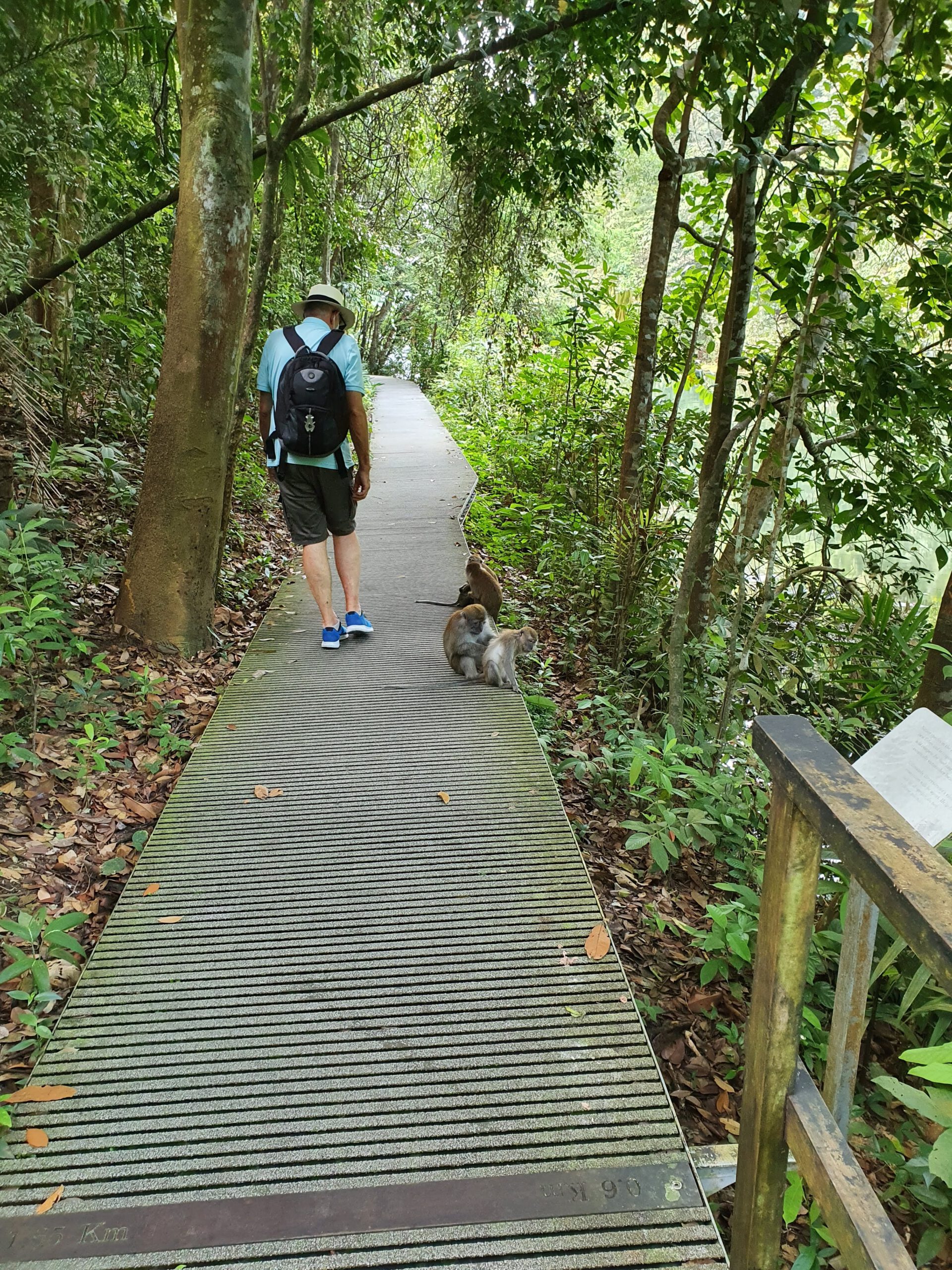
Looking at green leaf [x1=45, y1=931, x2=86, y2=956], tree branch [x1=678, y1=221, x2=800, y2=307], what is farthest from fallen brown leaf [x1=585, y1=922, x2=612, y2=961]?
tree branch [x1=678, y1=221, x2=800, y2=307]

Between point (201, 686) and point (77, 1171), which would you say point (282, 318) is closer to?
point (201, 686)

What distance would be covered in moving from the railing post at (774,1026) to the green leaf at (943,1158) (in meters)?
0.25

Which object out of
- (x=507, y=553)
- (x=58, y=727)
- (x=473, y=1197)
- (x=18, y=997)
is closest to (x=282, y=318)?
(x=507, y=553)

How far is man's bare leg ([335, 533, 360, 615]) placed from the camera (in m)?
5.12

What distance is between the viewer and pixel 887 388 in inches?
159

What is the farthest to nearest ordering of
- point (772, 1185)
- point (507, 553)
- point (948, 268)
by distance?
point (507, 553)
point (948, 268)
point (772, 1185)

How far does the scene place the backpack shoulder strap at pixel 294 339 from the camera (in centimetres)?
457

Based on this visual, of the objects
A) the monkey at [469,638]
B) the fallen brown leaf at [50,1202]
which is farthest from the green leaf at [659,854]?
the fallen brown leaf at [50,1202]

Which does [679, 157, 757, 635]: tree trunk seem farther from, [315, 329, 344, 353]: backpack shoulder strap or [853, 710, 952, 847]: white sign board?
[853, 710, 952, 847]: white sign board

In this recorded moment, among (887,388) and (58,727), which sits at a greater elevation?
(887,388)

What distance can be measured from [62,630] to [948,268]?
4846mm

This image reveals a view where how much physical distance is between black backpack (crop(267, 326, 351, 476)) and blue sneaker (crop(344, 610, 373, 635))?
3.78 ft

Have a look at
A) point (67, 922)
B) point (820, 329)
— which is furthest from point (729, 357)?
point (67, 922)

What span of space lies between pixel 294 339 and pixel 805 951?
418 cm
